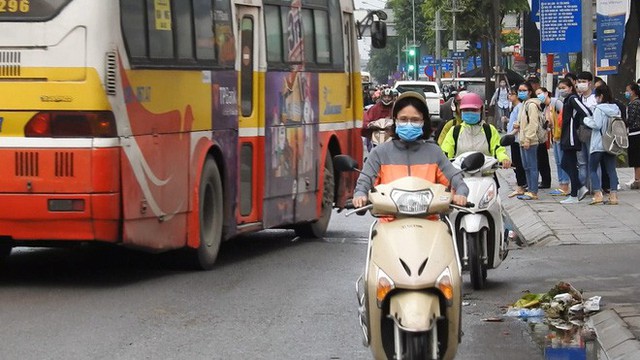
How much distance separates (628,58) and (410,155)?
76.4 feet

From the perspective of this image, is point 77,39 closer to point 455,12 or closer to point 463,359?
point 463,359

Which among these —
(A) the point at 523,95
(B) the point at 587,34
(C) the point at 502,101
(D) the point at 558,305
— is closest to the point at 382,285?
(D) the point at 558,305

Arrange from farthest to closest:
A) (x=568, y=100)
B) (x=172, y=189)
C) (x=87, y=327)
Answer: (x=568, y=100) → (x=172, y=189) → (x=87, y=327)

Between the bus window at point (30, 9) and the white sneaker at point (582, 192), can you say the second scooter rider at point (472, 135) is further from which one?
the white sneaker at point (582, 192)

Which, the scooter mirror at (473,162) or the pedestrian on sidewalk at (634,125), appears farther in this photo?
the pedestrian on sidewalk at (634,125)

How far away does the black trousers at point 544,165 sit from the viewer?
81.3 ft

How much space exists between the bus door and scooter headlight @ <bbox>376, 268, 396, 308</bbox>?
24.8 feet

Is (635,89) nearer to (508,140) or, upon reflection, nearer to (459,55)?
(508,140)

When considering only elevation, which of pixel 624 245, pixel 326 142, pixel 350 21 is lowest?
pixel 624 245

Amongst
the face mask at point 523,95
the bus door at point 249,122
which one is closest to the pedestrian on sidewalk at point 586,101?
the face mask at point 523,95

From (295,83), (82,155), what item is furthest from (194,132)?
(295,83)

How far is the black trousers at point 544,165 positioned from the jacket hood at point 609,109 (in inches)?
140

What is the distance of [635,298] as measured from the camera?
11984 millimetres

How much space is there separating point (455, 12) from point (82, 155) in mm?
62710
